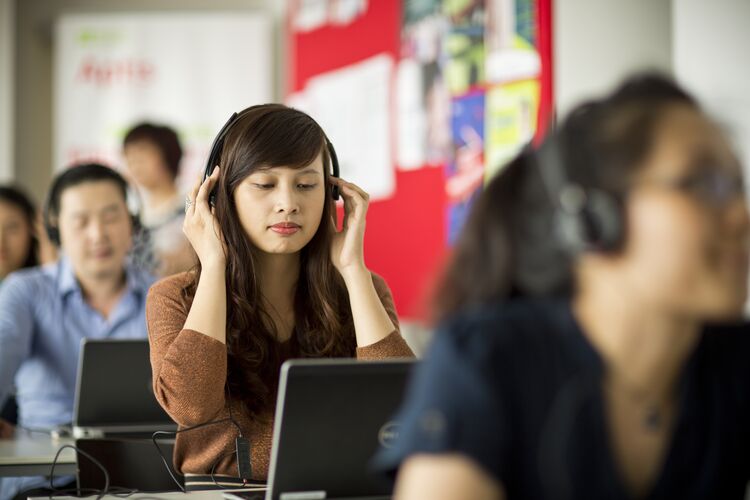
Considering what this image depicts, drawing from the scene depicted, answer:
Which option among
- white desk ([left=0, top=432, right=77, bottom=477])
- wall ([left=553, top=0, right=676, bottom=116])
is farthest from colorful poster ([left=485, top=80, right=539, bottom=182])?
white desk ([left=0, top=432, right=77, bottom=477])

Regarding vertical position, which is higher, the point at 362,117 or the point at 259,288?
the point at 362,117

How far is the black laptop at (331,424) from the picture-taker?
1401 millimetres

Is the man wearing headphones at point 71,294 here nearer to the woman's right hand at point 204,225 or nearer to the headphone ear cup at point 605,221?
the woman's right hand at point 204,225

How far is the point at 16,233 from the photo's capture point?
3.99m

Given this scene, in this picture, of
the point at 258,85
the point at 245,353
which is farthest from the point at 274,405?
the point at 258,85

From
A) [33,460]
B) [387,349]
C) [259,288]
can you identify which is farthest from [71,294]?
[387,349]

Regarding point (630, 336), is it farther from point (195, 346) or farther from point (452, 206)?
point (452, 206)

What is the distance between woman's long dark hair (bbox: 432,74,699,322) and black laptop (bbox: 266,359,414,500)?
1.19ft

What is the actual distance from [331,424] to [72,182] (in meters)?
2.01

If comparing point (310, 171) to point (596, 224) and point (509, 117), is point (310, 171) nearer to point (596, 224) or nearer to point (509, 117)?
point (596, 224)

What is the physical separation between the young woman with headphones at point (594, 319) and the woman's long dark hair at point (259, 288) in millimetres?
978

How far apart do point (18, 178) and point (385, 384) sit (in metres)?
6.00

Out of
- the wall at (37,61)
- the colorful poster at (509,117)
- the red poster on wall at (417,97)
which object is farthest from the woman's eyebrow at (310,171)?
the wall at (37,61)

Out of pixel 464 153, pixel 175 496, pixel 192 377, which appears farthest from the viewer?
pixel 464 153
